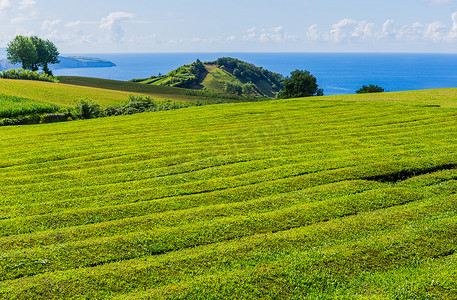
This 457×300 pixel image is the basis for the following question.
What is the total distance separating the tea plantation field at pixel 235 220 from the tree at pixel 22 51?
12145 centimetres

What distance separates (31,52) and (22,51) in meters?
3.12

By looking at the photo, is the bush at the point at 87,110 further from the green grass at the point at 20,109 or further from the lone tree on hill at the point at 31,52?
the lone tree on hill at the point at 31,52

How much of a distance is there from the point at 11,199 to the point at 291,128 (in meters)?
27.7

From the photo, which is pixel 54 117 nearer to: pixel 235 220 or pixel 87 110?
pixel 87 110

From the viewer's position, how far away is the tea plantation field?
1034 cm

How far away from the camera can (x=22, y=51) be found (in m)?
124

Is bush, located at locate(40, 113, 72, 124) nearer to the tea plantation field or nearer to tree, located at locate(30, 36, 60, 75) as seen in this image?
the tea plantation field

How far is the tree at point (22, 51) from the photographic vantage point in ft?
402

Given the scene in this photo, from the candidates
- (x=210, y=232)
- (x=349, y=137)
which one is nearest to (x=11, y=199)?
(x=210, y=232)

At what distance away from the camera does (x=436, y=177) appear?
60.7ft

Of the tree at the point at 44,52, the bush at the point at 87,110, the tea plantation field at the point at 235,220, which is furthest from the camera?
the tree at the point at 44,52

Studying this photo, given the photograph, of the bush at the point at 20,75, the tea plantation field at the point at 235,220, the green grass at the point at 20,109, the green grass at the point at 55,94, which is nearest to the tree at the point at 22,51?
the bush at the point at 20,75

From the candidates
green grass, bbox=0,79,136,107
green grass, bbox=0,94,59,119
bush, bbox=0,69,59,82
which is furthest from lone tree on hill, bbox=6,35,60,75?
green grass, bbox=0,94,59,119

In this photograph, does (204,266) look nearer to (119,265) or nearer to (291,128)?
(119,265)
